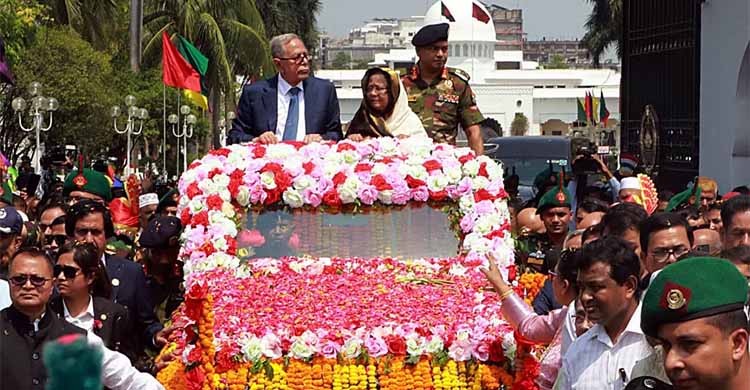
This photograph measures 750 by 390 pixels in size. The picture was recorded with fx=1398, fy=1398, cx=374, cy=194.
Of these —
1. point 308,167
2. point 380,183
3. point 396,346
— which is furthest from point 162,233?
point 396,346

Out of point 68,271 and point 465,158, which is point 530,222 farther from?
point 68,271

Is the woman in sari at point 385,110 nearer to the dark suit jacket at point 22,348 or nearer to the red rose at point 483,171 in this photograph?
the red rose at point 483,171

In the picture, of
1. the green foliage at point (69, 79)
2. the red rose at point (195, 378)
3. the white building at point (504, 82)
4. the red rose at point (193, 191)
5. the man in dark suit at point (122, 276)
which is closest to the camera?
the red rose at point (195, 378)

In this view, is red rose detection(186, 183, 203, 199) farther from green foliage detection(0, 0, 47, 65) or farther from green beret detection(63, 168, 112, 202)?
green foliage detection(0, 0, 47, 65)

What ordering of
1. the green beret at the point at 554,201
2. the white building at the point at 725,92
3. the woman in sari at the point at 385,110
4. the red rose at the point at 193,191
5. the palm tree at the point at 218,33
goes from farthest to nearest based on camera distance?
the palm tree at the point at 218,33
the white building at the point at 725,92
the green beret at the point at 554,201
the woman in sari at the point at 385,110
the red rose at the point at 193,191

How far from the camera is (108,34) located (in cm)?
4438

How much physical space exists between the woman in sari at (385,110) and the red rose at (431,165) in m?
0.45

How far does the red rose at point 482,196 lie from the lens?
7.68 meters

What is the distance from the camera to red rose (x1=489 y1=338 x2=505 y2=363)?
6523mm

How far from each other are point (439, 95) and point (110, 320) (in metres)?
3.09

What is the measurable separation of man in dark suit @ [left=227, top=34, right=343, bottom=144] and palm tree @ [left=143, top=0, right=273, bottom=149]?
34.3 metres

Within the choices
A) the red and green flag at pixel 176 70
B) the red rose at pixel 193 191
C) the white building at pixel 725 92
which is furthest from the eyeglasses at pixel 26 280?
the red and green flag at pixel 176 70

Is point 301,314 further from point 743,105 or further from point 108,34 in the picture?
point 108,34

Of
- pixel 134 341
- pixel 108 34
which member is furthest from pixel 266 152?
pixel 108 34
